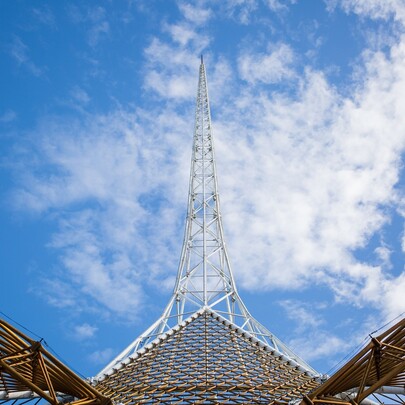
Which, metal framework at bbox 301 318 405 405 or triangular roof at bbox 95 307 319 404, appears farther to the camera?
triangular roof at bbox 95 307 319 404

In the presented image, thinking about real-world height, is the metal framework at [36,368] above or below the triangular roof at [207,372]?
below

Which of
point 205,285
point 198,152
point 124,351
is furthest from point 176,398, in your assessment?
point 198,152

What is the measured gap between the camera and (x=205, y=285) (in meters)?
39.9

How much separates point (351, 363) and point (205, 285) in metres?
23.2

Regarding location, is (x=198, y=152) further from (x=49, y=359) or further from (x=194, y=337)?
(x=49, y=359)

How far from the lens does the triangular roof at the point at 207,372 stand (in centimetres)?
2411

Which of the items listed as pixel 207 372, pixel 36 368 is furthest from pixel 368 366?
pixel 207 372

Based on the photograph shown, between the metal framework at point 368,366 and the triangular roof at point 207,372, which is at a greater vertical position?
the triangular roof at point 207,372

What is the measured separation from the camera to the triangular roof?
24.1m

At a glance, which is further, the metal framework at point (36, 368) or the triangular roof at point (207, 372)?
the triangular roof at point (207, 372)

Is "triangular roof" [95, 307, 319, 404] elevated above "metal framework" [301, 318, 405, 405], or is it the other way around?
"triangular roof" [95, 307, 319, 404]

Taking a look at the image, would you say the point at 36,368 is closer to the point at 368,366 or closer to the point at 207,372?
the point at 368,366

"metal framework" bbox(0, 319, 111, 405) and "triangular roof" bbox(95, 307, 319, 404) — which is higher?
"triangular roof" bbox(95, 307, 319, 404)

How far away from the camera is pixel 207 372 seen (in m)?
27.5
